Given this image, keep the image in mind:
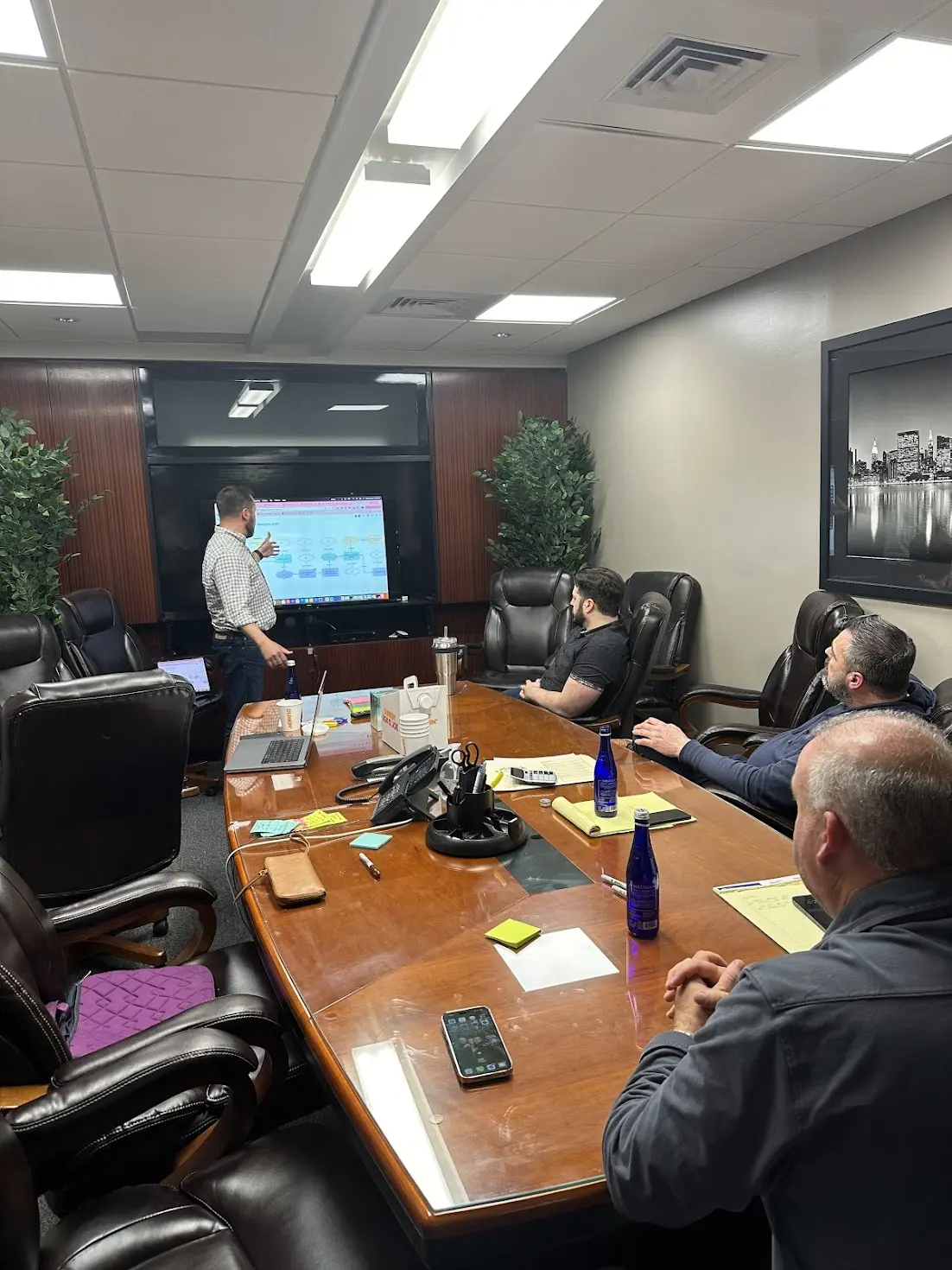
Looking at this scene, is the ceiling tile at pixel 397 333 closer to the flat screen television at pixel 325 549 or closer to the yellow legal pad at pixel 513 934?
the flat screen television at pixel 325 549

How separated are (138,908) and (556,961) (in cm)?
114

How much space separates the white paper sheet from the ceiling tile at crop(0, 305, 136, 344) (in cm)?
424

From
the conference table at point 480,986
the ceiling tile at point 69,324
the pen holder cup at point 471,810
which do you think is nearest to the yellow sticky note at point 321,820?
the conference table at point 480,986

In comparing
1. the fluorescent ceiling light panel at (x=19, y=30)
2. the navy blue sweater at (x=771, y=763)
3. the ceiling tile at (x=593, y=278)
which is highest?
the ceiling tile at (x=593, y=278)

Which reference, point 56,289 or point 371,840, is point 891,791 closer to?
point 371,840

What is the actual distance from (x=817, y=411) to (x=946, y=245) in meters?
0.89

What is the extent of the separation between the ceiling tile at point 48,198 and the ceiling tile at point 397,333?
1.97m

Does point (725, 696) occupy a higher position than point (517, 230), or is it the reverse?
point (517, 230)

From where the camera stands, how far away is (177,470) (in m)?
5.76

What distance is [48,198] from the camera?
291cm

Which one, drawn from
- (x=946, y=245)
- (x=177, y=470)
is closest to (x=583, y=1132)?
(x=946, y=245)

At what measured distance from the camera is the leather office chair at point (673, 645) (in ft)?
15.6

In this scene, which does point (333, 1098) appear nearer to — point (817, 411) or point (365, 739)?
point (365, 739)

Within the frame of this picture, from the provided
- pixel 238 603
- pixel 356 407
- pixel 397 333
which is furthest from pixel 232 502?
pixel 356 407
